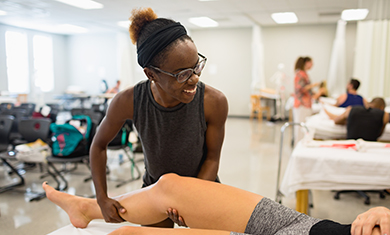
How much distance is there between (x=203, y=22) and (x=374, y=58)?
4654 millimetres

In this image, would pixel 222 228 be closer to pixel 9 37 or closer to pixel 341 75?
pixel 341 75

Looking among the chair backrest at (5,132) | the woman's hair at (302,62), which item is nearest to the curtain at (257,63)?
the woman's hair at (302,62)

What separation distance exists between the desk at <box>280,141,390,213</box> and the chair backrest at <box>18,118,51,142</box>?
2.67 meters

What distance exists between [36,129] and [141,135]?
9.50 feet

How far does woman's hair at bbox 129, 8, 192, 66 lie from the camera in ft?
3.28

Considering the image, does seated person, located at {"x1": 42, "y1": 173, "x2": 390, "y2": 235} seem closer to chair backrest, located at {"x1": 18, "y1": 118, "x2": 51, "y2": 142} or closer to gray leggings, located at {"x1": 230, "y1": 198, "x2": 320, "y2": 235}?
gray leggings, located at {"x1": 230, "y1": 198, "x2": 320, "y2": 235}

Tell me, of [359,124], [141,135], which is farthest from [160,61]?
[359,124]

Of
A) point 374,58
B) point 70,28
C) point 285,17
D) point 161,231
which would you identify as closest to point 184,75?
point 161,231

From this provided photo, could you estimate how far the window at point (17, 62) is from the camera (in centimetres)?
1014

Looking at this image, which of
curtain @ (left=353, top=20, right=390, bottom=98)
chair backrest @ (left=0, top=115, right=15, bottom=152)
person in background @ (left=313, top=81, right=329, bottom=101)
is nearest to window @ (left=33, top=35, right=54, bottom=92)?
chair backrest @ (left=0, top=115, right=15, bottom=152)

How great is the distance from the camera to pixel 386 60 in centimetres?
603

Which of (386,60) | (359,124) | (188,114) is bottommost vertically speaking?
(359,124)

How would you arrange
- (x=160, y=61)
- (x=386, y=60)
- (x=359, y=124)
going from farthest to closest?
(x=386, y=60), (x=359, y=124), (x=160, y=61)

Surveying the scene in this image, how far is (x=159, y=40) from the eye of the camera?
0.96 meters
